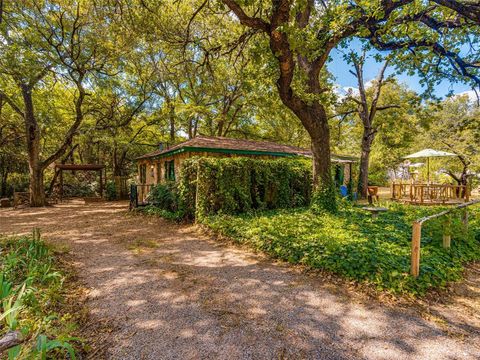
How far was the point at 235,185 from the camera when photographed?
7.95 metres

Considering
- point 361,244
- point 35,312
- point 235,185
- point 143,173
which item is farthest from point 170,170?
point 35,312

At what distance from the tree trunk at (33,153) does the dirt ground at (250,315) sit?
11.2m

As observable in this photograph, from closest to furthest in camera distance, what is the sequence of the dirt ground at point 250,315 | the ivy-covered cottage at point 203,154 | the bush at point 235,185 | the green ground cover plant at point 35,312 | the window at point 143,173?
the green ground cover plant at point 35,312 < the dirt ground at point 250,315 < the bush at point 235,185 < the ivy-covered cottage at point 203,154 < the window at point 143,173

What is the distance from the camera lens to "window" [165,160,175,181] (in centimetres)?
1258

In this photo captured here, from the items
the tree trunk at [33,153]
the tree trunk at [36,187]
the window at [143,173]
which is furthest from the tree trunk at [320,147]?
the tree trunk at [36,187]

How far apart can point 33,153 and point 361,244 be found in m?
16.0

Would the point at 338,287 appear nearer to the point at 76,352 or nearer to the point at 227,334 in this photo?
the point at 227,334

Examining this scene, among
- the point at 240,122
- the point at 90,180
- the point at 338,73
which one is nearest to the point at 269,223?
the point at 338,73

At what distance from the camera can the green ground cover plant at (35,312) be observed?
2.02 meters

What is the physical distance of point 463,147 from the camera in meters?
15.8

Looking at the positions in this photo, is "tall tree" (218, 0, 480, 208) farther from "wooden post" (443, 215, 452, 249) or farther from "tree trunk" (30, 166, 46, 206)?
"tree trunk" (30, 166, 46, 206)

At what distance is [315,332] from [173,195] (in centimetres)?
752

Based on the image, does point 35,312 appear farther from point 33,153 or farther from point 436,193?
point 436,193

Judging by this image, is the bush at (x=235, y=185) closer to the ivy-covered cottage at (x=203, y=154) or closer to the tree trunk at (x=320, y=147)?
the tree trunk at (x=320, y=147)
